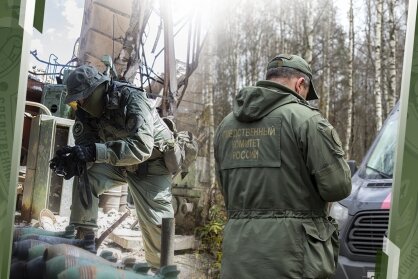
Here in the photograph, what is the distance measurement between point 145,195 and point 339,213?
4.73ft

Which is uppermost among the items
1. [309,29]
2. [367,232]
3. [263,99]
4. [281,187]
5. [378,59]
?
[378,59]

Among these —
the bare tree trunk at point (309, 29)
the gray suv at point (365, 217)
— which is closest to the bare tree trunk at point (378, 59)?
the bare tree trunk at point (309, 29)

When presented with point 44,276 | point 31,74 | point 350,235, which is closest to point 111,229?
point 44,276

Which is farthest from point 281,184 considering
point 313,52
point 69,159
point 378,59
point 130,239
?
point 378,59

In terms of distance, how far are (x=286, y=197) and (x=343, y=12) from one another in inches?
110

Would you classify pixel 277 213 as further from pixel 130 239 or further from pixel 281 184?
pixel 130 239

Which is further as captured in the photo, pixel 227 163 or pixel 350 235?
pixel 350 235

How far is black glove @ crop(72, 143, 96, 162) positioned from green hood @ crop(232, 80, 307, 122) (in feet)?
3.02

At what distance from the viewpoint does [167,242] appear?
11.5 ft

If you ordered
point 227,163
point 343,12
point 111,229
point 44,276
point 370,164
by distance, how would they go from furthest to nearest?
1. point 343,12
2. point 370,164
3. point 111,229
4. point 44,276
5. point 227,163

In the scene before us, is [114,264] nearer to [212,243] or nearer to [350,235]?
[212,243]

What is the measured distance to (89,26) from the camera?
335 centimetres

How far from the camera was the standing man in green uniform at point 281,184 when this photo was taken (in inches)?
105

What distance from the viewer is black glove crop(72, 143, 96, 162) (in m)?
3.26
